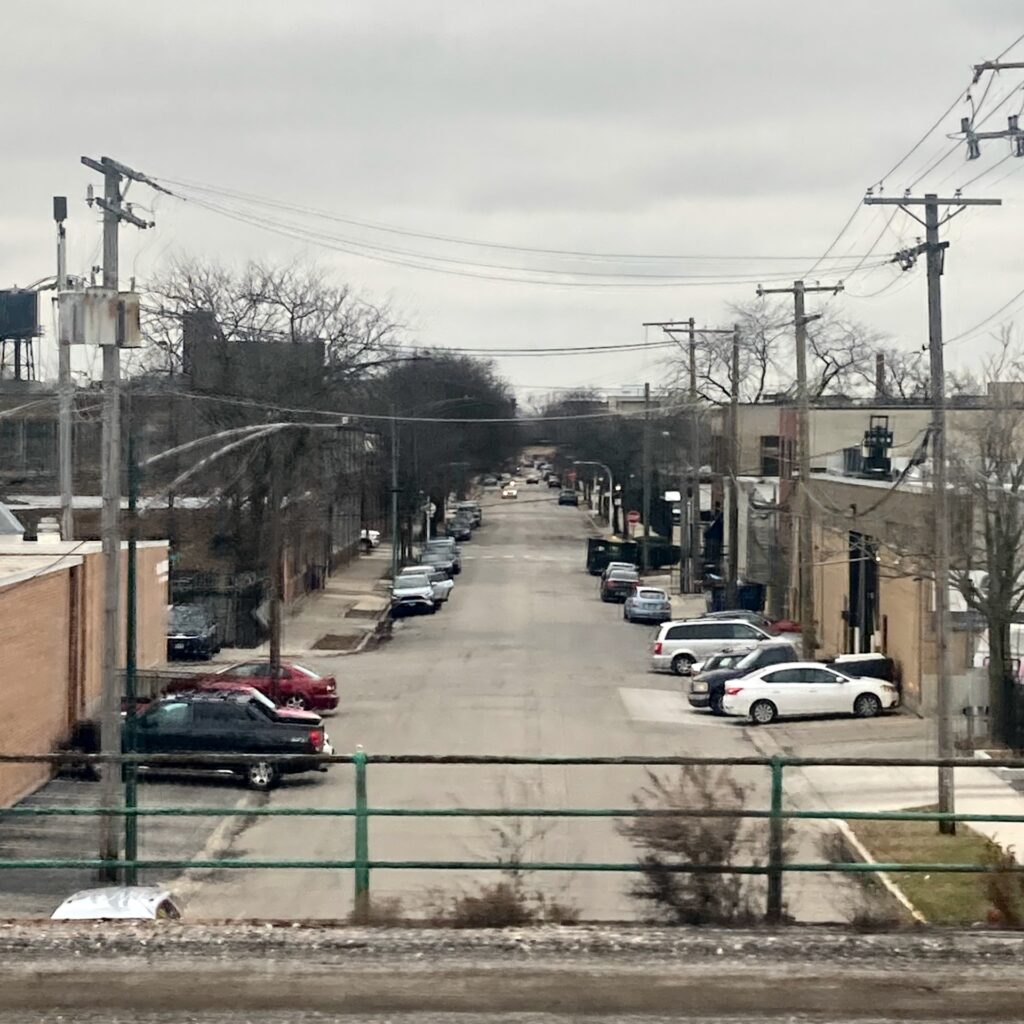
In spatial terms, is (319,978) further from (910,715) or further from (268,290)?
(268,290)

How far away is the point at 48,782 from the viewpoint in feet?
80.3

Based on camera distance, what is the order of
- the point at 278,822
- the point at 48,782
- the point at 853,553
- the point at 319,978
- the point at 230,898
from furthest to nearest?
the point at 853,553, the point at 48,782, the point at 278,822, the point at 230,898, the point at 319,978

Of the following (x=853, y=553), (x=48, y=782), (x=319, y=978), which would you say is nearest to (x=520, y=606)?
(x=853, y=553)

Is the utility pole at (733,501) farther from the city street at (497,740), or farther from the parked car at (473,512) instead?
the parked car at (473,512)

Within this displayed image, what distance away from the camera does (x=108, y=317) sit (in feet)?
57.9

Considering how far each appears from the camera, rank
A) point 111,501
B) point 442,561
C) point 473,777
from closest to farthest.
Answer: point 473,777
point 111,501
point 442,561

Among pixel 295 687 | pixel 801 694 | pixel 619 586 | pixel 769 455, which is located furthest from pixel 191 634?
pixel 769 455

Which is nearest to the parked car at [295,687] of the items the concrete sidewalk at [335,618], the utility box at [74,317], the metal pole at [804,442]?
the concrete sidewalk at [335,618]

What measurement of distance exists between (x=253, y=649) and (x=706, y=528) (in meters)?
34.1

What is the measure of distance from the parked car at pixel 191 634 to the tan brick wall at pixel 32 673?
15.2 meters

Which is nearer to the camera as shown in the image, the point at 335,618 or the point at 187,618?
the point at 187,618

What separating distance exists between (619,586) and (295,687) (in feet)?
92.1

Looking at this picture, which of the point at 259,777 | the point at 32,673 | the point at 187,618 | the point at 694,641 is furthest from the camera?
the point at 187,618

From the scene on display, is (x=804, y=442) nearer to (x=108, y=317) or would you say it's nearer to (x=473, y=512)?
(x=108, y=317)
